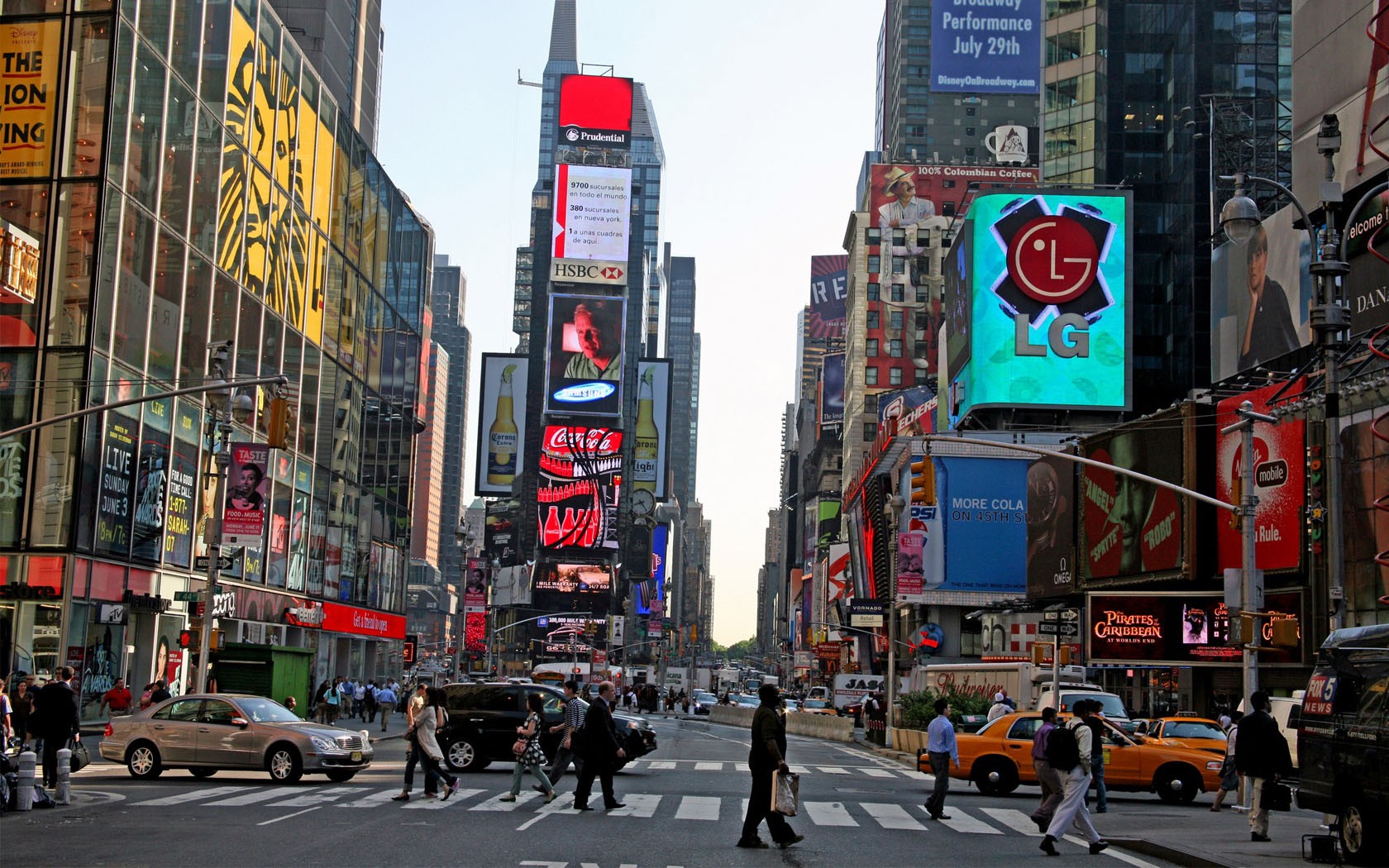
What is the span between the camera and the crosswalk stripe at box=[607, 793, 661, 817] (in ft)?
67.6

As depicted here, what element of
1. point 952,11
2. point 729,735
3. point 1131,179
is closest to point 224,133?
point 729,735

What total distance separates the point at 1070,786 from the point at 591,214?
14888 cm

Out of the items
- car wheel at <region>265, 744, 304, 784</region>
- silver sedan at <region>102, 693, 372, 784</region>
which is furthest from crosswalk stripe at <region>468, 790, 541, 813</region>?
car wheel at <region>265, 744, 304, 784</region>

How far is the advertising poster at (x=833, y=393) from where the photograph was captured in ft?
559

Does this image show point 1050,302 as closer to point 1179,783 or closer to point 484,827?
point 1179,783

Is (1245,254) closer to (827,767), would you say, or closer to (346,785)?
(827,767)

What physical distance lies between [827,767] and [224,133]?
1230 inches

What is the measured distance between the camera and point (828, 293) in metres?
196

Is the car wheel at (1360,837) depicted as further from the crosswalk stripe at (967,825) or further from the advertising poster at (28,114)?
the advertising poster at (28,114)

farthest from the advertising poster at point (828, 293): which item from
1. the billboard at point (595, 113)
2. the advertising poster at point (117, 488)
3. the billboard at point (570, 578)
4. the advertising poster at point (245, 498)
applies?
the advertising poster at point (245, 498)

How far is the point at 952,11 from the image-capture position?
380 feet

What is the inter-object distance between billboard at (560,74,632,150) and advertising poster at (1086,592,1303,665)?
402ft

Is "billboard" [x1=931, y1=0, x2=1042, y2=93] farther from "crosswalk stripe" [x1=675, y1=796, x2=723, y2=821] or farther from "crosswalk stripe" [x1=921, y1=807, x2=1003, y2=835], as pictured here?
"crosswalk stripe" [x1=921, y1=807, x2=1003, y2=835]

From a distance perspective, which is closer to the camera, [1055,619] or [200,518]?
[1055,619]
